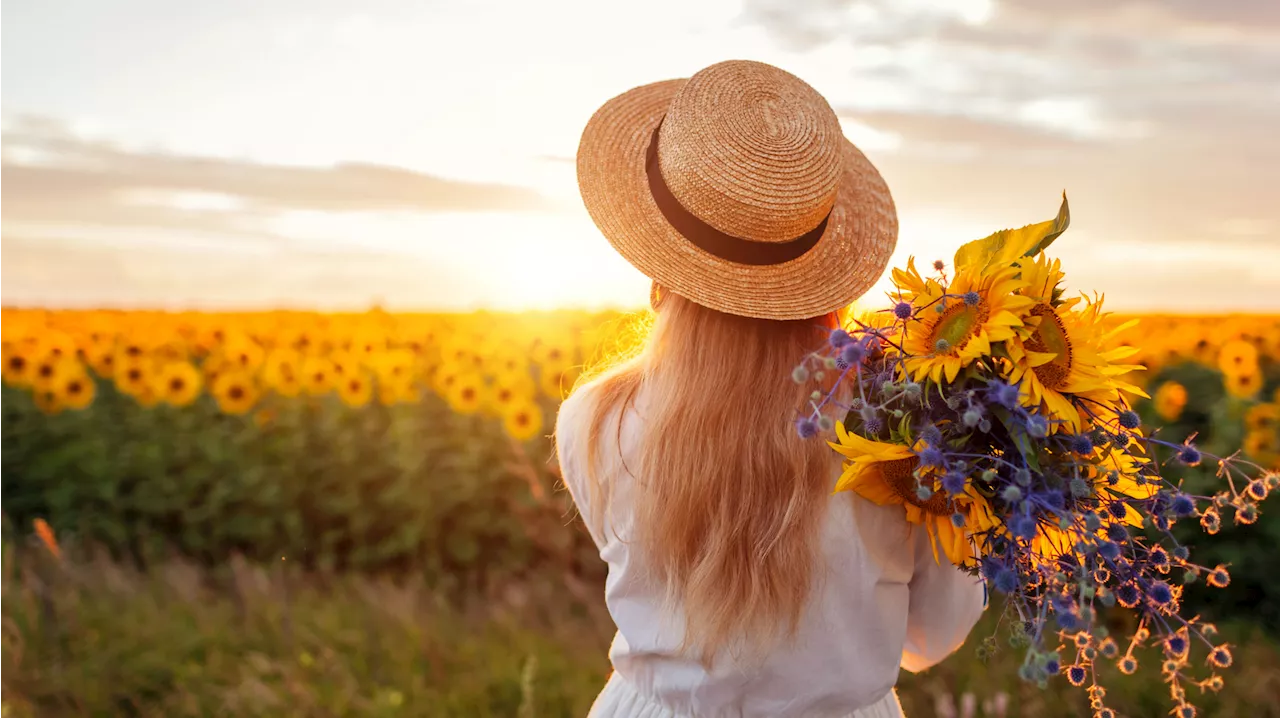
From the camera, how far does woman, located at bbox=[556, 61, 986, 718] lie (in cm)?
193

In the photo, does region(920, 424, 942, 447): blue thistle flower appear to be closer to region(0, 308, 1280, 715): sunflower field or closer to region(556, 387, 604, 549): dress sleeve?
region(556, 387, 604, 549): dress sleeve

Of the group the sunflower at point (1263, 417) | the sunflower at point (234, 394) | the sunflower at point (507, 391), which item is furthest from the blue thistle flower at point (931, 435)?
the sunflower at point (234, 394)

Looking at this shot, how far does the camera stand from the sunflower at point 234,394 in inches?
247

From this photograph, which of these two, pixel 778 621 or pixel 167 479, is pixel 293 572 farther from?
pixel 778 621

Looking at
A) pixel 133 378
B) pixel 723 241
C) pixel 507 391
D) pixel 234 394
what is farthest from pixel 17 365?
pixel 723 241

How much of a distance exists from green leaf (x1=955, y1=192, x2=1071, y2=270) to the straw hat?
0.34 m

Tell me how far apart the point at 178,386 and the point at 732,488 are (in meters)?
5.51

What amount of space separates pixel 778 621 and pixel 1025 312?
74cm

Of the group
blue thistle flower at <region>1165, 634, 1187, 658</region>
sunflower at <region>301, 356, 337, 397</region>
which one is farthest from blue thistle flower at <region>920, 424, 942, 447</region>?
sunflower at <region>301, 356, 337, 397</region>

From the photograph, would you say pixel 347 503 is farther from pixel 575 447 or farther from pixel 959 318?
pixel 959 318

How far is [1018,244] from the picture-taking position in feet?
5.74

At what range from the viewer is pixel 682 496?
6.41 feet

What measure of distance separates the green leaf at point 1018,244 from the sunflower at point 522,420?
382 cm

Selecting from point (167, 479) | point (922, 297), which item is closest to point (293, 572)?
point (167, 479)
